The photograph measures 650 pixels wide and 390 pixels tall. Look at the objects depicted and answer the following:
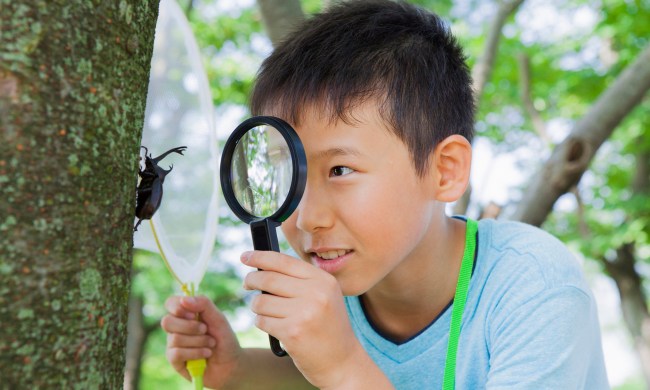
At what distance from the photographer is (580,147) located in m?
3.68

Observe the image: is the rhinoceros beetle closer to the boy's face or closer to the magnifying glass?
the magnifying glass

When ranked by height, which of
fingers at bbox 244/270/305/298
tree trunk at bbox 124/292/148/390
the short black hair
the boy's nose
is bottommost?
tree trunk at bbox 124/292/148/390

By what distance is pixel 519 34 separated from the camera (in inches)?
376

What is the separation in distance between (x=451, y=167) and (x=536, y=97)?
8.63 m

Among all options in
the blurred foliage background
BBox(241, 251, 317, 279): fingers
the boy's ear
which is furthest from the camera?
the blurred foliage background

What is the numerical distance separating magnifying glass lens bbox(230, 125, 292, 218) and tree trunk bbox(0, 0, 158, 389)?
1.87 feet

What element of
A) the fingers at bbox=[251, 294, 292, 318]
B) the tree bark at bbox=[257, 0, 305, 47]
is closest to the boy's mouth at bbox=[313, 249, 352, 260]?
the fingers at bbox=[251, 294, 292, 318]

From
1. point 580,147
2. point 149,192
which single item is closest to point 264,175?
point 149,192

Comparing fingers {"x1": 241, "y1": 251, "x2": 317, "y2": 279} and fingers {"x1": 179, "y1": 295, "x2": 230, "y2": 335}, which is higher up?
fingers {"x1": 241, "y1": 251, "x2": 317, "y2": 279}

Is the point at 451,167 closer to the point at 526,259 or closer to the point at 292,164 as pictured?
the point at 526,259

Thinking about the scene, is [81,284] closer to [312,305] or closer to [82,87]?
[82,87]

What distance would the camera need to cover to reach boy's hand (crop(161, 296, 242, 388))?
2148 mm

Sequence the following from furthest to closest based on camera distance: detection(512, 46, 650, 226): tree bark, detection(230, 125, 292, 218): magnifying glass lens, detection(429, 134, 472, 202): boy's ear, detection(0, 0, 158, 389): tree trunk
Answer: detection(512, 46, 650, 226): tree bark < detection(429, 134, 472, 202): boy's ear < detection(230, 125, 292, 218): magnifying glass lens < detection(0, 0, 158, 389): tree trunk

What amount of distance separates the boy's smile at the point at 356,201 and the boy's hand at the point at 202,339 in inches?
19.5
